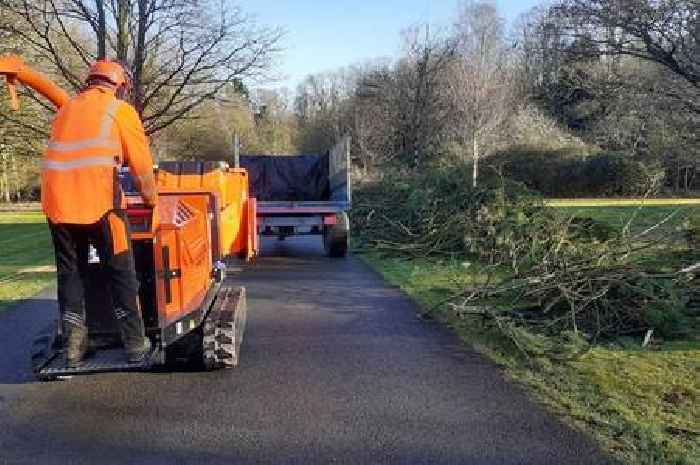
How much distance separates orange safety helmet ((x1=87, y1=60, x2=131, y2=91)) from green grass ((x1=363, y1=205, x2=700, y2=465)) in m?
3.78

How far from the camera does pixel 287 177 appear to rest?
17703 mm

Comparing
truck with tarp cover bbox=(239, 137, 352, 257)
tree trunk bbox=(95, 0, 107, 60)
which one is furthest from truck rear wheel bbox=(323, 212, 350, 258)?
tree trunk bbox=(95, 0, 107, 60)

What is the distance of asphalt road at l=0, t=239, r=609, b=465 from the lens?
462cm

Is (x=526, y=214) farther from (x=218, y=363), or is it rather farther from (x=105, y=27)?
(x=105, y=27)

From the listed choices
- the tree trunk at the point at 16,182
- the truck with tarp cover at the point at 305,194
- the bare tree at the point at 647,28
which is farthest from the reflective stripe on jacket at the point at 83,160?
the tree trunk at the point at 16,182

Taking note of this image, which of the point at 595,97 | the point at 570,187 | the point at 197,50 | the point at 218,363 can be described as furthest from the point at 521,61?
the point at 218,363

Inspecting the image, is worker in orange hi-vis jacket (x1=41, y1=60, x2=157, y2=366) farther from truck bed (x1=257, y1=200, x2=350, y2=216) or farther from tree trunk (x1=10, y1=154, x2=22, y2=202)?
tree trunk (x1=10, y1=154, x2=22, y2=202)

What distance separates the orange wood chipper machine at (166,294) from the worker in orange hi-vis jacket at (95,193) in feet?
0.62

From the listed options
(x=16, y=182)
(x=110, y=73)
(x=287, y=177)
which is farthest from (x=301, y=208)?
(x=16, y=182)

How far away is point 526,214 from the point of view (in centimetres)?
1326

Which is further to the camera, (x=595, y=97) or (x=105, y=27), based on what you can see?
(x=105, y=27)

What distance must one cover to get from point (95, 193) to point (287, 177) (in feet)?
40.9

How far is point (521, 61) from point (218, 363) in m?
43.1

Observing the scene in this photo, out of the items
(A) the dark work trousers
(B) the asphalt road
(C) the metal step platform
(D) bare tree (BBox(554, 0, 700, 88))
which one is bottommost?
(B) the asphalt road
